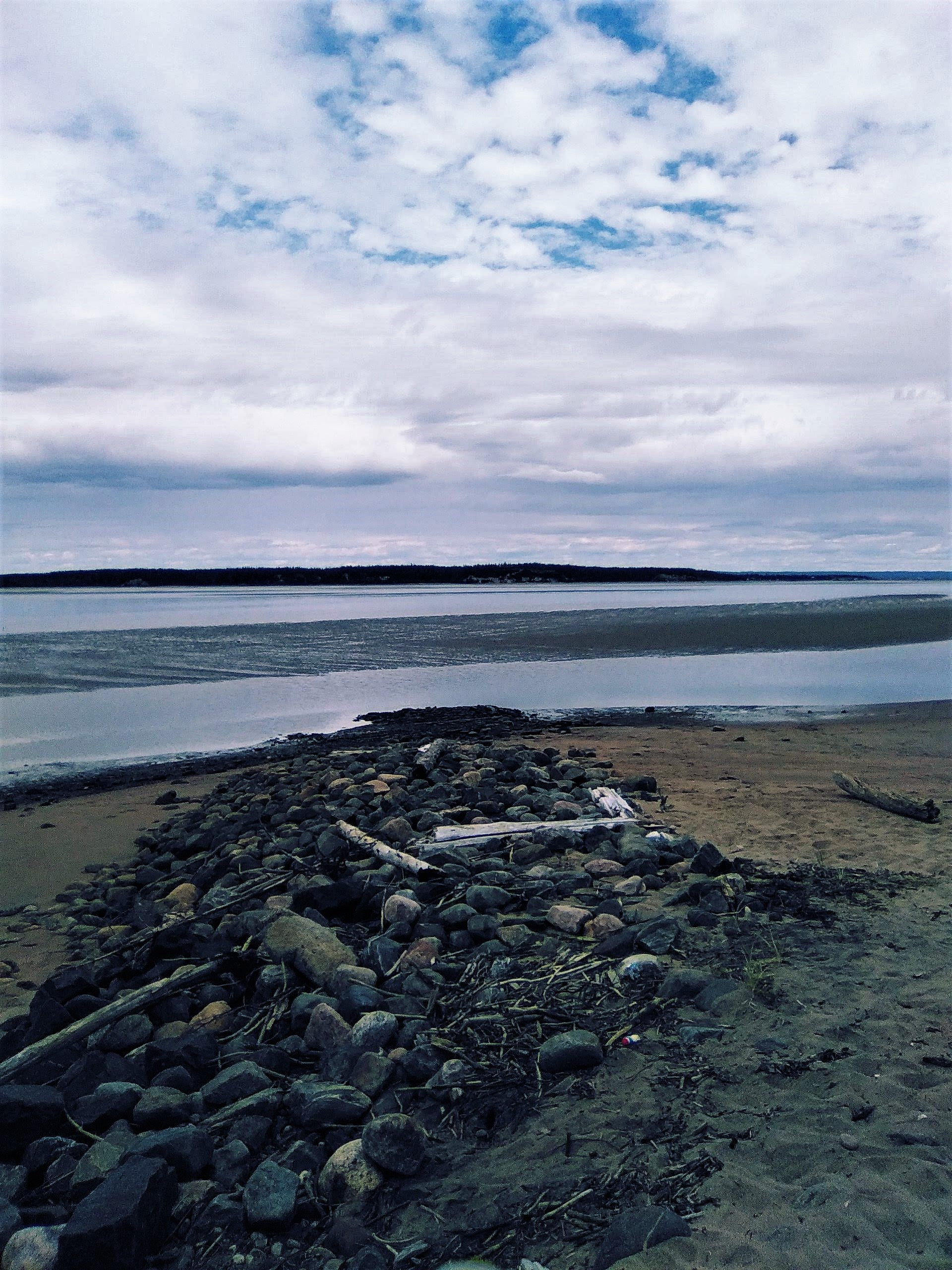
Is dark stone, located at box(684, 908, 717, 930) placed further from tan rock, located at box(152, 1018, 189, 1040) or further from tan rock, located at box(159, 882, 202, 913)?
tan rock, located at box(159, 882, 202, 913)

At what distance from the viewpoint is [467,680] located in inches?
914

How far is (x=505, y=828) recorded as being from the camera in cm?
760

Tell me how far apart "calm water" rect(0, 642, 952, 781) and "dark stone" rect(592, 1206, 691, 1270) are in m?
12.2

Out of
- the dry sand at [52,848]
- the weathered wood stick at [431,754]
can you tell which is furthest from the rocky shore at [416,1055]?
the weathered wood stick at [431,754]

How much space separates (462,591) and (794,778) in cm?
8703

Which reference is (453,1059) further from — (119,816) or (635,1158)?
(119,816)

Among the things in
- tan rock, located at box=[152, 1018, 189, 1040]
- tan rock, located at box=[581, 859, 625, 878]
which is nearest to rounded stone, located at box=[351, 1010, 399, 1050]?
tan rock, located at box=[152, 1018, 189, 1040]

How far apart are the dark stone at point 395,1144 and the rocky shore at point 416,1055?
0.01m

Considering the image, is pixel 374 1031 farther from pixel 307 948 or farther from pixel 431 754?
pixel 431 754

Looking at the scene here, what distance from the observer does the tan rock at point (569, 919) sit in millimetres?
5348

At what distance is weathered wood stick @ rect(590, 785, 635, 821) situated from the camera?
8.19 metres

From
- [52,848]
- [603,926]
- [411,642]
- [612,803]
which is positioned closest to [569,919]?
[603,926]

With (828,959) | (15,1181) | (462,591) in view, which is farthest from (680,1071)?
(462,591)

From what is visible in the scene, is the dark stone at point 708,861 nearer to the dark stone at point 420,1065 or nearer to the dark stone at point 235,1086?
the dark stone at point 420,1065
